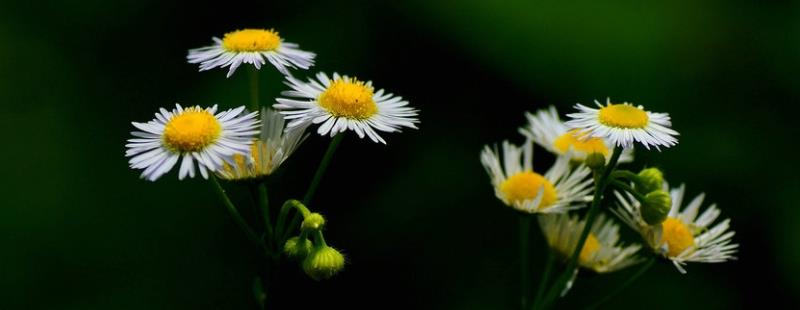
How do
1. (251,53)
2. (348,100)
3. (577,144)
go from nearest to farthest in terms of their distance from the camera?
1. (348,100)
2. (251,53)
3. (577,144)

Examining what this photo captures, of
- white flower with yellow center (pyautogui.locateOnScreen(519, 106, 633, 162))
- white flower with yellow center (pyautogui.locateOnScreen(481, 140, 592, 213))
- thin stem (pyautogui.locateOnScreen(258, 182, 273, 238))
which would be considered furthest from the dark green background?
thin stem (pyautogui.locateOnScreen(258, 182, 273, 238))

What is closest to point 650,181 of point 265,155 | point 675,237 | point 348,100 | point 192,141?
point 675,237

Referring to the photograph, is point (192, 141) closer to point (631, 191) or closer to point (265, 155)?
point (265, 155)

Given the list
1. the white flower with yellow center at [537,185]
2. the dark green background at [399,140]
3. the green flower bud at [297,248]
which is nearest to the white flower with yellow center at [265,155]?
the green flower bud at [297,248]

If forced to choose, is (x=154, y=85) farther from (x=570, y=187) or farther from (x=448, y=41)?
(x=570, y=187)

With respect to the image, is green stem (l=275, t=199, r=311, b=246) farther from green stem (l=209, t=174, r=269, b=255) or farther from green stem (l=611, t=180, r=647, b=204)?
green stem (l=611, t=180, r=647, b=204)

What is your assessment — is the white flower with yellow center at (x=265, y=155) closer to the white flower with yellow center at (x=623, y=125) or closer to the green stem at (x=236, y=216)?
the green stem at (x=236, y=216)
